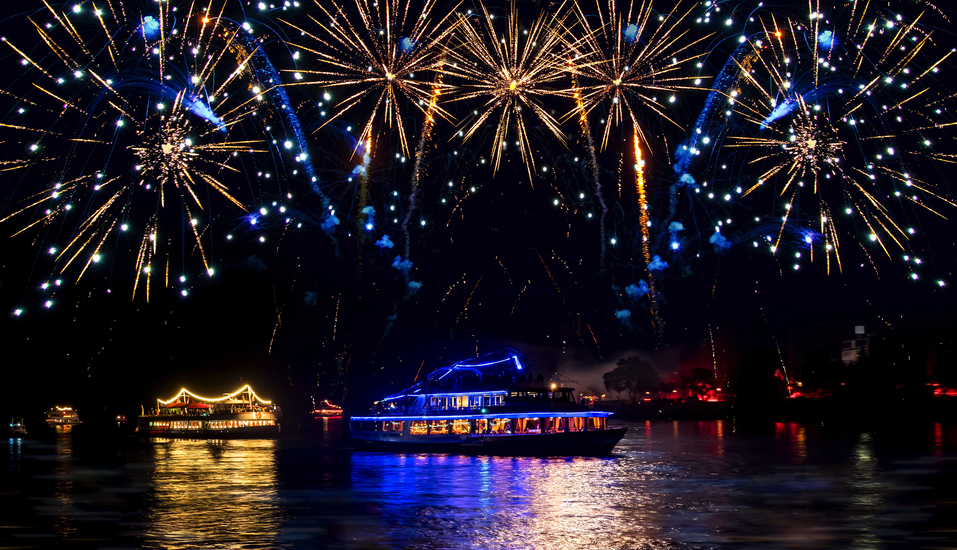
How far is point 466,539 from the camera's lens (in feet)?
82.4

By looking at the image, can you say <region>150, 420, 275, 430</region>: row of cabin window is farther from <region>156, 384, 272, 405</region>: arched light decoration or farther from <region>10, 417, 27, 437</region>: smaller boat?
<region>10, 417, 27, 437</region>: smaller boat

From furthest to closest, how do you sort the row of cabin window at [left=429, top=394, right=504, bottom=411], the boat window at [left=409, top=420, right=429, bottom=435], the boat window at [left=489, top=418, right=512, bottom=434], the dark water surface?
the boat window at [left=409, top=420, right=429, bottom=435], the boat window at [left=489, top=418, right=512, bottom=434], the row of cabin window at [left=429, top=394, right=504, bottom=411], the dark water surface

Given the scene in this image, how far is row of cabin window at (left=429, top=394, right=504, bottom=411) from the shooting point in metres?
57.1

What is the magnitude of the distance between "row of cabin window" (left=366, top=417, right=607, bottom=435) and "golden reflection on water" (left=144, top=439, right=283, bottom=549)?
1098 cm

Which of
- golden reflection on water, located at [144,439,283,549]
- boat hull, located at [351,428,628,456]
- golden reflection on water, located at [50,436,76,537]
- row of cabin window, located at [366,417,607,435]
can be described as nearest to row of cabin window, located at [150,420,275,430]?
golden reflection on water, located at [144,439,283,549]

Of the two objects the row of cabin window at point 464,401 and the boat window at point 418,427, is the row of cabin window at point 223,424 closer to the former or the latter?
the boat window at point 418,427

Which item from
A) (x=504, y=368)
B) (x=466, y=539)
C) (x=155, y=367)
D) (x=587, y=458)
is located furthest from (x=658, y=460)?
(x=155, y=367)

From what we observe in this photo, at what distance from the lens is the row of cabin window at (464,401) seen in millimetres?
57112

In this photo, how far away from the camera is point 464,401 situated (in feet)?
193

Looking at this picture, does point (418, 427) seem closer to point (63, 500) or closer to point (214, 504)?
point (214, 504)

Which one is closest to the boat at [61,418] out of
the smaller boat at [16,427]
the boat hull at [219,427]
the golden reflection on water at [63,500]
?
the smaller boat at [16,427]

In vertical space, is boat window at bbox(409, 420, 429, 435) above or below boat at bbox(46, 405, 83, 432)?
above

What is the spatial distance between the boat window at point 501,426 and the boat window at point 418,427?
5.58m

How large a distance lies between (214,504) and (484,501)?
1096 centimetres
